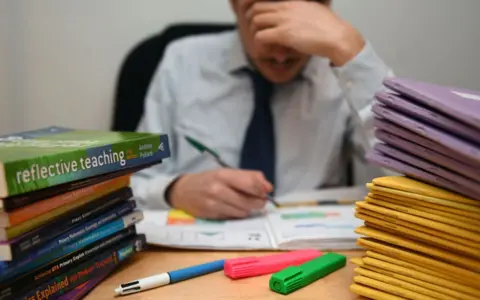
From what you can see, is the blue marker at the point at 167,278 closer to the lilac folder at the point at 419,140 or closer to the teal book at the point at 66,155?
the teal book at the point at 66,155

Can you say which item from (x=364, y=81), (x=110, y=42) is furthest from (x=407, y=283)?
(x=110, y=42)

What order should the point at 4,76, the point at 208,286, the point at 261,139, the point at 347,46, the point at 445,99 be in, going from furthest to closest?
the point at 4,76
the point at 261,139
the point at 347,46
the point at 208,286
the point at 445,99

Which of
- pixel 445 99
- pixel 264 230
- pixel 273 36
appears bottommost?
pixel 264 230

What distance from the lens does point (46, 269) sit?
20.1 inches

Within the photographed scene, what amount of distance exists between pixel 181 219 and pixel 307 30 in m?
0.43

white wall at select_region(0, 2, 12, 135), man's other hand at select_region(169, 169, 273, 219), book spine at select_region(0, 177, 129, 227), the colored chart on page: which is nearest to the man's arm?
man's other hand at select_region(169, 169, 273, 219)

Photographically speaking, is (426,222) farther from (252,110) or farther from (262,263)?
(252,110)

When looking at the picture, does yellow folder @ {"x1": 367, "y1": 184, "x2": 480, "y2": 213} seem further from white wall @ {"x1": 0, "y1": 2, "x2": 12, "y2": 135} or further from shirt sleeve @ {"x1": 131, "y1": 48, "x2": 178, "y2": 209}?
white wall @ {"x1": 0, "y1": 2, "x2": 12, "y2": 135}

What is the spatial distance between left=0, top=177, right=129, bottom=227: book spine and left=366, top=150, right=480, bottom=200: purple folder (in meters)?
0.34

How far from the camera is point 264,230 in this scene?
770 mm

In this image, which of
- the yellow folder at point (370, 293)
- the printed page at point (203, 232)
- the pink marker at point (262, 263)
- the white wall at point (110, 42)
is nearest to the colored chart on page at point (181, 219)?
the printed page at point (203, 232)

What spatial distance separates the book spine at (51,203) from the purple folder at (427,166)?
35 centimetres

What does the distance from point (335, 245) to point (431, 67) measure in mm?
947

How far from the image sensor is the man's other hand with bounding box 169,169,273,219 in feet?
2.72
